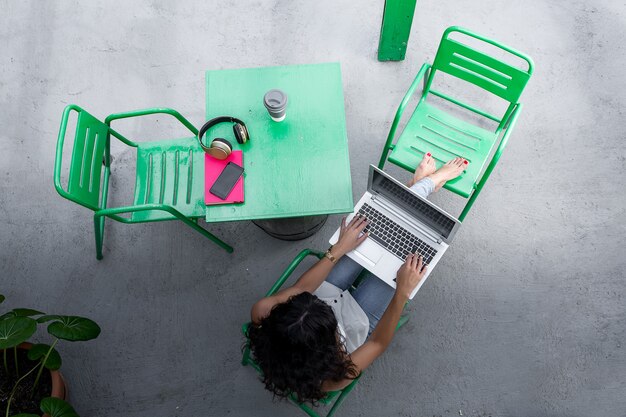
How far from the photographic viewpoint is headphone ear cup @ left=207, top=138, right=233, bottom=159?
2143 millimetres

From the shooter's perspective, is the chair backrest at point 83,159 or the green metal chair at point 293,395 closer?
the green metal chair at point 293,395

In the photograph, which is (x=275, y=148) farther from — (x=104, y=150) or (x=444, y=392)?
(x=444, y=392)

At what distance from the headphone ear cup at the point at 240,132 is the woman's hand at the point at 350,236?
626mm

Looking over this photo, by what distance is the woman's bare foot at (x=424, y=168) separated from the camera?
91.9 inches

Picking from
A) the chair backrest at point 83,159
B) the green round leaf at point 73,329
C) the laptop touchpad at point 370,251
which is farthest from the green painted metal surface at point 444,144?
the green round leaf at point 73,329

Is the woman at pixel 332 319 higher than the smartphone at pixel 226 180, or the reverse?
the smartphone at pixel 226 180

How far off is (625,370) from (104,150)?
3.03 m

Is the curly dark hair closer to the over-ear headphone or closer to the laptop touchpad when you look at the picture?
the laptop touchpad

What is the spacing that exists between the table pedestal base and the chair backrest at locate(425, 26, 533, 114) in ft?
3.50

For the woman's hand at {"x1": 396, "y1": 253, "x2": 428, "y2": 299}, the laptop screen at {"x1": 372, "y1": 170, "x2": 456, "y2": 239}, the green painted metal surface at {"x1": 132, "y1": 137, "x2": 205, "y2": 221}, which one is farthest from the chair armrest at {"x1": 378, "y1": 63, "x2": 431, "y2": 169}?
the green painted metal surface at {"x1": 132, "y1": 137, "x2": 205, "y2": 221}

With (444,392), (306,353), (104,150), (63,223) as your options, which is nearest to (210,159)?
(104,150)

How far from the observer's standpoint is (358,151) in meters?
3.01

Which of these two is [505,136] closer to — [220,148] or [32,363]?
[220,148]

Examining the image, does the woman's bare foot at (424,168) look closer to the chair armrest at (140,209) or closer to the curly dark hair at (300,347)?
the curly dark hair at (300,347)
